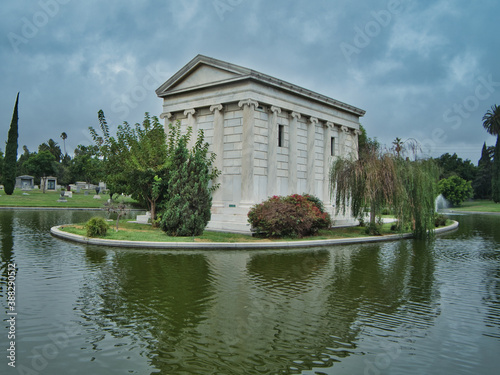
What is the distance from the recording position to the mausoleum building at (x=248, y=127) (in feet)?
72.4

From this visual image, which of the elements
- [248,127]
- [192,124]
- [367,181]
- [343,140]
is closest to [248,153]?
[248,127]

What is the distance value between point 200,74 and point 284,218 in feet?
39.3

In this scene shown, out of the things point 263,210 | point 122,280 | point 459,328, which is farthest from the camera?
point 263,210

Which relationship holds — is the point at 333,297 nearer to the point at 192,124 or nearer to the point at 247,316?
the point at 247,316

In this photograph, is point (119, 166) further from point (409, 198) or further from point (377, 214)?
point (409, 198)

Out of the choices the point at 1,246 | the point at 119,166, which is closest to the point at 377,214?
the point at 119,166

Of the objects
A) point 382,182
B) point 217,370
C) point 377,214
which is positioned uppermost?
point 382,182

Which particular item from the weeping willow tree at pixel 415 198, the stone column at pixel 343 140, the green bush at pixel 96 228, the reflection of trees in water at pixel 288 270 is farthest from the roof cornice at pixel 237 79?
the reflection of trees in water at pixel 288 270

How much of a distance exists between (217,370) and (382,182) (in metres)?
17.5

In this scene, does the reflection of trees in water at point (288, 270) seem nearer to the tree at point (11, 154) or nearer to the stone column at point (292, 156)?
the stone column at point (292, 156)

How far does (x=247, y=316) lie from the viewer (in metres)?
7.05

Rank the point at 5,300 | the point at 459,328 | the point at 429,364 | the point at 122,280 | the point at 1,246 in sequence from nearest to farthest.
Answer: the point at 429,364, the point at 459,328, the point at 5,300, the point at 122,280, the point at 1,246

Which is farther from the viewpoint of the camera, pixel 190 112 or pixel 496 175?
pixel 496 175

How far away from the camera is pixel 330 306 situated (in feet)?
25.7
